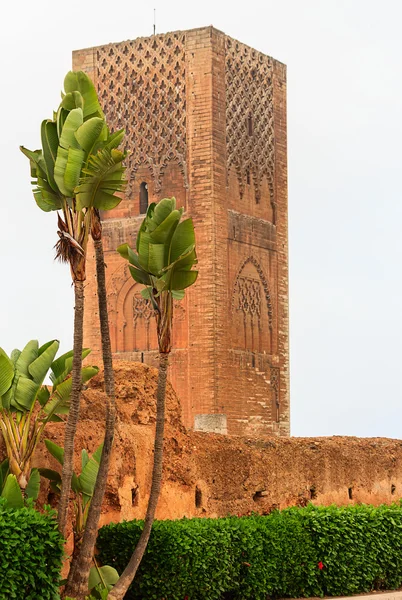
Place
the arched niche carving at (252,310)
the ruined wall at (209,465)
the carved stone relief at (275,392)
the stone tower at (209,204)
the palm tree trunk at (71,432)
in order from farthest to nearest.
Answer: the carved stone relief at (275,392) → the arched niche carving at (252,310) → the stone tower at (209,204) → the ruined wall at (209,465) → the palm tree trunk at (71,432)

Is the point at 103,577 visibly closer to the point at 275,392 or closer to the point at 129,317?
the point at 129,317

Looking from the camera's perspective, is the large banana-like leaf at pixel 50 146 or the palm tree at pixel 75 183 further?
the large banana-like leaf at pixel 50 146

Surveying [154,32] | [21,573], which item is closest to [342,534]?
[21,573]

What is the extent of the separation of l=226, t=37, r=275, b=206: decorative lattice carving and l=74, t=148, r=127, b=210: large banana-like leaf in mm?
15748

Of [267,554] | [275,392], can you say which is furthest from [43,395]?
[275,392]

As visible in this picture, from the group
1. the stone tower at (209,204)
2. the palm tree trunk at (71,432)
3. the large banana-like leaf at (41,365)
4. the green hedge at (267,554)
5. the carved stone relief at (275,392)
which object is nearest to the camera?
the palm tree trunk at (71,432)

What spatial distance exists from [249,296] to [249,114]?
409cm

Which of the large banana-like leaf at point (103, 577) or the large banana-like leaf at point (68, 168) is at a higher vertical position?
the large banana-like leaf at point (68, 168)

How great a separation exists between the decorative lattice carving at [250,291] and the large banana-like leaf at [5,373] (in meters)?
16.0

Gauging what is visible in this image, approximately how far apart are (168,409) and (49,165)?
4.22 m

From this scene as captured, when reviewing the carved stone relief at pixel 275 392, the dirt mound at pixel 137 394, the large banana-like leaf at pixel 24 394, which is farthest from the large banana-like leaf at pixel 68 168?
the carved stone relief at pixel 275 392

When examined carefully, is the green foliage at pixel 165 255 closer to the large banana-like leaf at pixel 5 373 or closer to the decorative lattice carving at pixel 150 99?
the large banana-like leaf at pixel 5 373

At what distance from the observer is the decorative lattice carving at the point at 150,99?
27.0m

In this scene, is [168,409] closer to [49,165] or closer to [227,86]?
[49,165]
